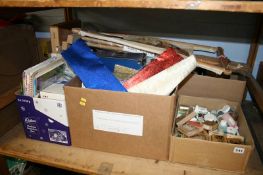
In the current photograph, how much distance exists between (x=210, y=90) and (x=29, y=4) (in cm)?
87

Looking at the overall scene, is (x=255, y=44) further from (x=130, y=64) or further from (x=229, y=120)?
(x=130, y=64)

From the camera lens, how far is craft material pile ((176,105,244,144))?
909mm

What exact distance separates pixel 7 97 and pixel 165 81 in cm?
75

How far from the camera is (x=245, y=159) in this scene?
32.6 inches

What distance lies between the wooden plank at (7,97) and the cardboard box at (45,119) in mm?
110

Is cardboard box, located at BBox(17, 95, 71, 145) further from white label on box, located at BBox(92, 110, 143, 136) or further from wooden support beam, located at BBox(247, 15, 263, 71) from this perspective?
wooden support beam, located at BBox(247, 15, 263, 71)

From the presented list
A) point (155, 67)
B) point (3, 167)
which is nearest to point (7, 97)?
point (3, 167)

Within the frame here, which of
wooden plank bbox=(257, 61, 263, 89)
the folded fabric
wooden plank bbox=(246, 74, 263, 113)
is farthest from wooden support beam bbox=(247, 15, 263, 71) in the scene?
the folded fabric

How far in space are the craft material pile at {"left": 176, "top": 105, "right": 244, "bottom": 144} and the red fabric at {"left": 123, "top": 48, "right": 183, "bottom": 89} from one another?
26 centimetres

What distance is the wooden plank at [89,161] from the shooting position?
2.91 ft

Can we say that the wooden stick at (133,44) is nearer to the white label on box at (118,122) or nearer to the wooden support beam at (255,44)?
the white label on box at (118,122)

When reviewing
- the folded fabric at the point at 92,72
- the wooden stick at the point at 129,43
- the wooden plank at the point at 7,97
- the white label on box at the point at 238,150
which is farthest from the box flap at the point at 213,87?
the wooden plank at the point at 7,97

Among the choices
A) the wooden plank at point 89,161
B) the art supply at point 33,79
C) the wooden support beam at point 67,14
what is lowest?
the wooden plank at point 89,161

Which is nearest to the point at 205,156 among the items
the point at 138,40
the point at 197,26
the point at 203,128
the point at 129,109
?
the point at 203,128
